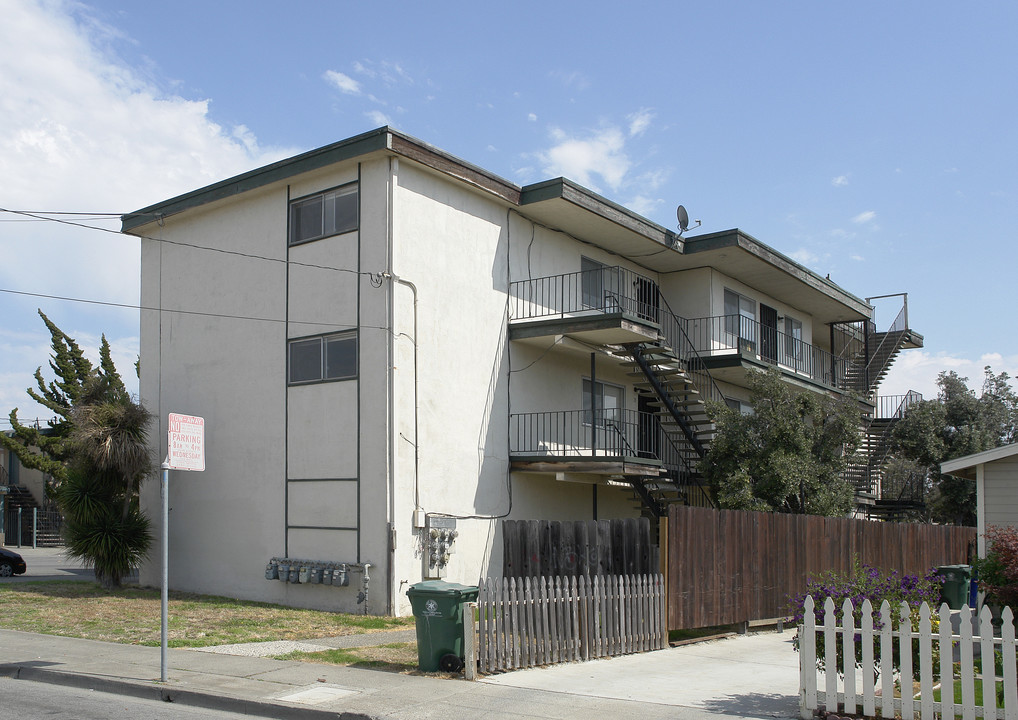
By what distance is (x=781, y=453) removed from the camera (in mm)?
19828

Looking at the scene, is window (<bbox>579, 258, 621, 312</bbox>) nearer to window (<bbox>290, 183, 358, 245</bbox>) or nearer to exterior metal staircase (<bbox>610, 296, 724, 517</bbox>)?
exterior metal staircase (<bbox>610, 296, 724, 517</bbox>)

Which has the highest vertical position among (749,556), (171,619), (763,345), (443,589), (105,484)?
(763,345)

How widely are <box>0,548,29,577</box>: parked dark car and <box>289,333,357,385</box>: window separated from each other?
12246 mm

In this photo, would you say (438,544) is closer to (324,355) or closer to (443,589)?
(324,355)

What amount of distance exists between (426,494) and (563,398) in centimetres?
517

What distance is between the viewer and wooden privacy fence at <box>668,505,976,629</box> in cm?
1406

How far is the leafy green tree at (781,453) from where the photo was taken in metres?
19.6

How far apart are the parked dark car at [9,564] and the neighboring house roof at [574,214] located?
1003 centimetres

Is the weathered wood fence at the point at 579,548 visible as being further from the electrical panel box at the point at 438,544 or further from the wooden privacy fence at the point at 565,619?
the wooden privacy fence at the point at 565,619

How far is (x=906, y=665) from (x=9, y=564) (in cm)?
2405

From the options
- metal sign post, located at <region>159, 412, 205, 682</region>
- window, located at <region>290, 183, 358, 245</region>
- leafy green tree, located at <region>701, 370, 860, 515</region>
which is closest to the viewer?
metal sign post, located at <region>159, 412, 205, 682</region>

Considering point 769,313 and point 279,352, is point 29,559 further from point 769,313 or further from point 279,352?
point 769,313

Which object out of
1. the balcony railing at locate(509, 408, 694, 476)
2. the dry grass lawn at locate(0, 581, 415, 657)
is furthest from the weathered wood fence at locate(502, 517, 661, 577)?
the dry grass lawn at locate(0, 581, 415, 657)

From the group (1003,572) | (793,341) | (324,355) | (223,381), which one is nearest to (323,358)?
(324,355)
